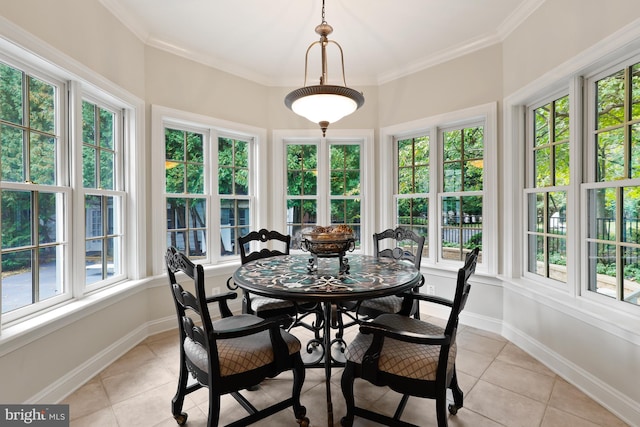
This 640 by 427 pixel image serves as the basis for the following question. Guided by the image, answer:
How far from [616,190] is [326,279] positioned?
2051 mm

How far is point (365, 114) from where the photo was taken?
156 inches

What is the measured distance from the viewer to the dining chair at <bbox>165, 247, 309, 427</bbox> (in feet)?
4.88

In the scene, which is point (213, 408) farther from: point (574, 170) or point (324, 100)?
point (574, 170)

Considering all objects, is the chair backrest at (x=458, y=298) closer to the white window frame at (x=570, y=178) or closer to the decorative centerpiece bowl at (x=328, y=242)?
the decorative centerpiece bowl at (x=328, y=242)

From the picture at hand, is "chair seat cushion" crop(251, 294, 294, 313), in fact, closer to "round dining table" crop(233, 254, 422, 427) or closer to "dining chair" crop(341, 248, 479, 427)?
"round dining table" crop(233, 254, 422, 427)

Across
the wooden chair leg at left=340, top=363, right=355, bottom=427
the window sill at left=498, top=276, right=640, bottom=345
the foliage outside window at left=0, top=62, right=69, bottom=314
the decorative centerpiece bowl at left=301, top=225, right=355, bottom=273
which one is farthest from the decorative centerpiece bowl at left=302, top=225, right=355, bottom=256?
the foliage outside window at left=0, top=62, right=69, bottom=314

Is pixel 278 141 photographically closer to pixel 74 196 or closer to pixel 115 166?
pixel 115 166

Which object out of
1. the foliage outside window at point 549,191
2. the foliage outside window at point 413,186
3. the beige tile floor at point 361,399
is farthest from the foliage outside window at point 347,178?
the beige tile floor at point 361,399

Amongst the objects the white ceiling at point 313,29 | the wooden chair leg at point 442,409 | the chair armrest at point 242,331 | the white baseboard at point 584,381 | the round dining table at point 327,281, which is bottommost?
the white baseboard at point 584,381

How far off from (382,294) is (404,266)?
2.31 feet

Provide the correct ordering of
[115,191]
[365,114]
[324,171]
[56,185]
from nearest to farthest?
[56,185] → [115,191] → [365,114] → [324,171]

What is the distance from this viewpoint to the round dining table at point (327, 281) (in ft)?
5.54

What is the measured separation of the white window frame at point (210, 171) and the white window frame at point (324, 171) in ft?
0.51

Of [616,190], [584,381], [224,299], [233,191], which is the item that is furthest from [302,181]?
[584,381]
